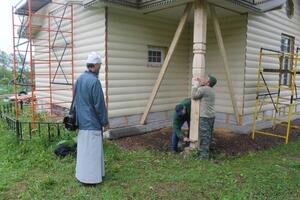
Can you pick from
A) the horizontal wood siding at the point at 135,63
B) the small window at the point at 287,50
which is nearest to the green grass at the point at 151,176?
the horizontal wood siding at the point at 135,63

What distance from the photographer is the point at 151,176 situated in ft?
15.2

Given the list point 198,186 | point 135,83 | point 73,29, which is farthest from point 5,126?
point 198,186

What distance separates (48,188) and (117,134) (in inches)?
122

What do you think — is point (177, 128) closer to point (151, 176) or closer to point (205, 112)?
point (205, 112)

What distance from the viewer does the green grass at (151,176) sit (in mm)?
4020

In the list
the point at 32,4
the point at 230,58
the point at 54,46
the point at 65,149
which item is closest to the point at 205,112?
the point at 65,149

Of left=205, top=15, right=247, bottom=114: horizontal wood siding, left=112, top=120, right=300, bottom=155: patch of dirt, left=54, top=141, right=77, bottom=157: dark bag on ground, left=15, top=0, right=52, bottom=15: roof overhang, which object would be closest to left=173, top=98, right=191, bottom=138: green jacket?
left=112, top=120, right=300, bottom=155: patch of dirt

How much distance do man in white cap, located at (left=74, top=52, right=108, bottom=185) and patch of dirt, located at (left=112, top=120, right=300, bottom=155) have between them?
2115mm

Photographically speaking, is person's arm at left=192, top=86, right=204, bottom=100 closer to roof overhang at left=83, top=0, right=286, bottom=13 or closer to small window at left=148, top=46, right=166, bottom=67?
roof overhang at left=83, top=0, right=286, bottom=13

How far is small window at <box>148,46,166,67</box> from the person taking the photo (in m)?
8.29

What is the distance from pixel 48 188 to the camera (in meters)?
4.20

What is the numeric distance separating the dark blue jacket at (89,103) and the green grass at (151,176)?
1.00 meters

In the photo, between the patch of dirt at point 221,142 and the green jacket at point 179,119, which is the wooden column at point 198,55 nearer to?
the green jacket at point 179,119

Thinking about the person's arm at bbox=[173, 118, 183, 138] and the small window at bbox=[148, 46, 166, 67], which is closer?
the person's arm at bbox=[173, 118, 183, 138]
